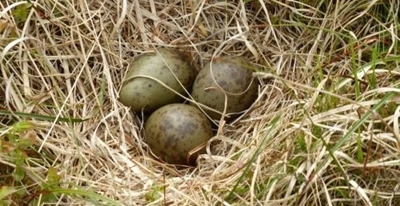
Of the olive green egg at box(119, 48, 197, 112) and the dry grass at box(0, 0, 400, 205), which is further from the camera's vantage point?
the olive green egg at box(119, 48, 197, 112)

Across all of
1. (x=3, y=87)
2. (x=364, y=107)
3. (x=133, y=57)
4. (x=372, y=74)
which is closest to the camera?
(x=364, y=107)

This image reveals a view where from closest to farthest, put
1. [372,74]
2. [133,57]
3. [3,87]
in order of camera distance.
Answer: [372,74], [3,87], [133,57]

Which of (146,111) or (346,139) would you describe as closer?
(346,139)

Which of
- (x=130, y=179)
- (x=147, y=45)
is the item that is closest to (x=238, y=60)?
(x=147, y=45)

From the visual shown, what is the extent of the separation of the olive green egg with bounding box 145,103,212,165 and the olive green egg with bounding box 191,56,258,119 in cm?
6

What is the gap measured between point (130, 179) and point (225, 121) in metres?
0.28

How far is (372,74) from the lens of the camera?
196 cm

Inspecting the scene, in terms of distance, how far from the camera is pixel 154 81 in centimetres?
216

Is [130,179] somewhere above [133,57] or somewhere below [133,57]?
below

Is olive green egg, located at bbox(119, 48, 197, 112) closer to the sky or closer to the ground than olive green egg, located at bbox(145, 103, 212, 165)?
closer to the sky

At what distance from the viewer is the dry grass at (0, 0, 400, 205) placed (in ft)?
6.04

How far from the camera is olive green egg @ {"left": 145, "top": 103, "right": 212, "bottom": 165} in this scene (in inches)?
82.0

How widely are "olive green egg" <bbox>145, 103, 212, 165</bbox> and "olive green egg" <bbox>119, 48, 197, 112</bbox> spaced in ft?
0.20

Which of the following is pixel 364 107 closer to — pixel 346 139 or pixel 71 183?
pixel 346 139
